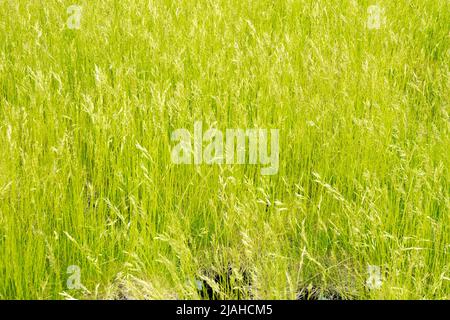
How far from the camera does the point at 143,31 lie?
345 cm

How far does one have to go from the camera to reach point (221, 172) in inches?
82.0

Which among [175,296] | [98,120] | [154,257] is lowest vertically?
[175,296]

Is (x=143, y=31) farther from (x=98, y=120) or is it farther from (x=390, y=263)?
(x=390, y=263)

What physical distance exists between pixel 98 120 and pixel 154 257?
2.22 ft

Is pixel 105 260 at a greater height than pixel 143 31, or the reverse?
pixel 143 31

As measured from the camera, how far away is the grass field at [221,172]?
1.98 m

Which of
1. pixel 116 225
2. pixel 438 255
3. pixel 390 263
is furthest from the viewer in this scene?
pixel 116 225

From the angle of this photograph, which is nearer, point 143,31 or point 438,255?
point 438,255

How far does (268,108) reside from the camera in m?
2.65

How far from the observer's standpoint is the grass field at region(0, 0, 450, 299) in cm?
198

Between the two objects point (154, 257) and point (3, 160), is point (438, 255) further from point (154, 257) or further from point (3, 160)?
point (3, 160)

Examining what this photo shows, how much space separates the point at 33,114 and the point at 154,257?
994mm


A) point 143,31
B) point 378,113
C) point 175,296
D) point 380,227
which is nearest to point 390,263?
point 380,227

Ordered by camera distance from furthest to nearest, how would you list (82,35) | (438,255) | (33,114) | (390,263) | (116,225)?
(82,35), (33,114), (116,225), (438,255), (390,263)
